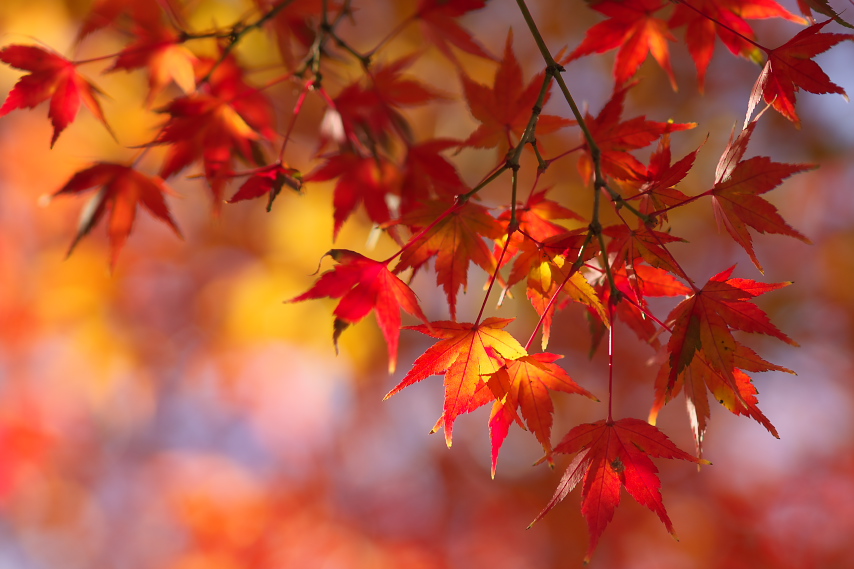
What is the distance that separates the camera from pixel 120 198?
85 centimetres

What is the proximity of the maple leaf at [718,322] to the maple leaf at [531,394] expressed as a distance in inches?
4.0

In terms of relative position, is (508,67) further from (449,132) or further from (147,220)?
(147,220)

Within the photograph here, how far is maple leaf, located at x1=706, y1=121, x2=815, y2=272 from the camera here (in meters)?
0.49

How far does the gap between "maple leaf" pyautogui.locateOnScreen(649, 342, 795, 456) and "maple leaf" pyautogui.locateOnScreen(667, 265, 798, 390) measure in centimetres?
1

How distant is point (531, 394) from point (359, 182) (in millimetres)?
449

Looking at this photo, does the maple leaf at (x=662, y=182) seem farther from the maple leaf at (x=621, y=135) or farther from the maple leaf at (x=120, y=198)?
the maple leaf at (x=120, y=198)

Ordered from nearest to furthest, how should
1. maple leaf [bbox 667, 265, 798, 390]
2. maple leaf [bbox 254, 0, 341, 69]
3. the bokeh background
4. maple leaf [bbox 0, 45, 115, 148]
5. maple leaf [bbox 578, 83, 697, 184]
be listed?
maple leaf [bbox 667, 265, 798, 390] → maple leaf [bbox 578, 83, 697, 184] → maple leaf [bbox 0, 45, 115, 148] → maple leaf [bbox 254, 0, 341, 69] → the bokeh background

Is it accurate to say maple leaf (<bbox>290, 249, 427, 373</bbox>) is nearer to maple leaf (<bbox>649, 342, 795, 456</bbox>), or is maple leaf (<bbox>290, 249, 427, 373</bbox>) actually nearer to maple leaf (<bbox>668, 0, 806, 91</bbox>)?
maple leaf (<bbox>649, 342, 795, 456</bbox>)

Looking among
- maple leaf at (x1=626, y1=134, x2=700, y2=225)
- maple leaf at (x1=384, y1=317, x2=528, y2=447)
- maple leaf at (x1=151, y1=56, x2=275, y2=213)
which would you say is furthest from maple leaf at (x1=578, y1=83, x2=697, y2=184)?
maple leaf at (x1=151, y1=56, x2=275, y2=213)

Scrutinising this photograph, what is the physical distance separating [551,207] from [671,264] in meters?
0.18

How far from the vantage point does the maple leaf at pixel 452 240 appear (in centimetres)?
56

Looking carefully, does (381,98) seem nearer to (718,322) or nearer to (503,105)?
(503,105)

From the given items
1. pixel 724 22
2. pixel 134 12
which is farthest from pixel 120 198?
pixel 724 22

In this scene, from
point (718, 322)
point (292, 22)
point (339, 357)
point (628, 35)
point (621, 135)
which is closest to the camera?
point (718, 322)
